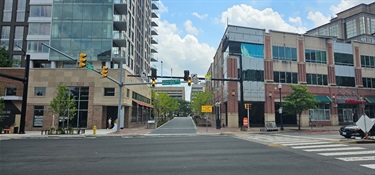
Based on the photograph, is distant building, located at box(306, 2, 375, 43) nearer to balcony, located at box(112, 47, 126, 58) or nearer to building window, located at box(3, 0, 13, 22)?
balcony, located at box(112, 47, 126, 58)

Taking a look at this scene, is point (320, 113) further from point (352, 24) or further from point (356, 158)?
point (352, 24)

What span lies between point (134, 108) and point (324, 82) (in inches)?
1230

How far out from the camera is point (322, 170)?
312 inches

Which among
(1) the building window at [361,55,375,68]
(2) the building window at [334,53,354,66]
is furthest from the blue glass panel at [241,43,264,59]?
(1) the building window at [361,55,375,68]

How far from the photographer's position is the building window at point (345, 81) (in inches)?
1704

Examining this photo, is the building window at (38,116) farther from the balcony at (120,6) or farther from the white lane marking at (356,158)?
the white lane marking at (356,158)

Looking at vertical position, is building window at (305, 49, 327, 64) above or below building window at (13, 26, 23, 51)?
below

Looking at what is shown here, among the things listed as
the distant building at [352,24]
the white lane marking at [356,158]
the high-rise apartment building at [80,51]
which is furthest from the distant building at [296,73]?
the white lane marking at [356,158]

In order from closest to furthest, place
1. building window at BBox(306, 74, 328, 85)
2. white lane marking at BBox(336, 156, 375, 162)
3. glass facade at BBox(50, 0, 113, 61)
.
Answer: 1. white lane marking at BBox(336, 156, 375, 162)
2. glass facade at BBox(50, 0, 113, 61)
3. building window at BBox(306, 74, 328, 85)

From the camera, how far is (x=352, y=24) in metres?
65.0

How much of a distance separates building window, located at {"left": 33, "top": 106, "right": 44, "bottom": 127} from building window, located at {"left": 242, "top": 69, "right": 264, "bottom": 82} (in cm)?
2799

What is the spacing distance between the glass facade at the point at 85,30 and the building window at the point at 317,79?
31711 millimetres

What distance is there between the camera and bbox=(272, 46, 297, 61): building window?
4028cm

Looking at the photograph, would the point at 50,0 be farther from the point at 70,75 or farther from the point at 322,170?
the point at 322,170
